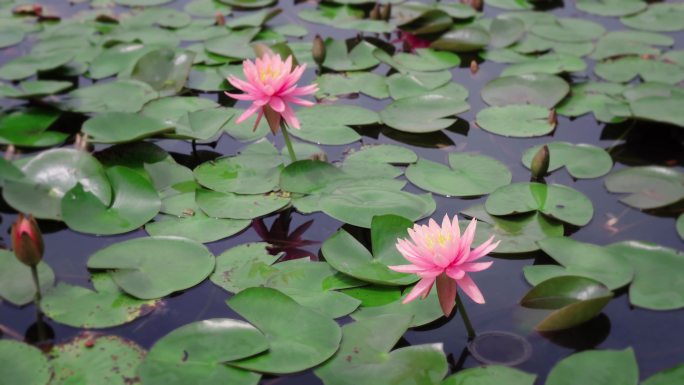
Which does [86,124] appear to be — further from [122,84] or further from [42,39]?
[42,39]

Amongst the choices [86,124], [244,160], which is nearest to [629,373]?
[244,160]

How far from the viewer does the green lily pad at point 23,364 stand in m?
1.95

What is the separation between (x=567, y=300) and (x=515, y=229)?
41 cm

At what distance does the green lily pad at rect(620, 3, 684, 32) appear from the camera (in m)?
4.24

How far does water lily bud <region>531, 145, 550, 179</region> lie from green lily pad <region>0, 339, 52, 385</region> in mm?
1852

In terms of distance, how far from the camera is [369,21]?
171 inches

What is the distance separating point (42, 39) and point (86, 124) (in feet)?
4.63

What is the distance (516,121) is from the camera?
326 cm

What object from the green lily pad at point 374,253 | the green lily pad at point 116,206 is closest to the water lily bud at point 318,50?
the green lily pad at point 116,206

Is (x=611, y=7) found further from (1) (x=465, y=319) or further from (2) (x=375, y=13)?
(1) (x=465, y=319)

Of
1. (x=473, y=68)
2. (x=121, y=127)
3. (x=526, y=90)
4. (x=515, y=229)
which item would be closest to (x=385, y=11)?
(x=473, y=68)

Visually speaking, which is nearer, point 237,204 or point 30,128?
point 237,204

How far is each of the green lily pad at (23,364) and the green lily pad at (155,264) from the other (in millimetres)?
338

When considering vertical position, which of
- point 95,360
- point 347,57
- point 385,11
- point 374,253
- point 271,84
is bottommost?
point 95,360
